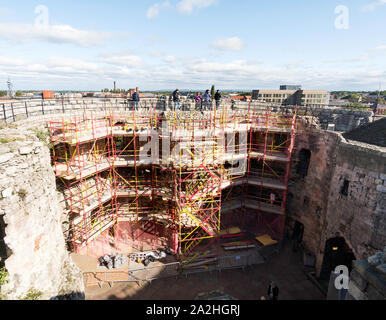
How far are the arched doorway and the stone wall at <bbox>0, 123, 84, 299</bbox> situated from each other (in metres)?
11.6

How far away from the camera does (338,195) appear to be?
12.1 m

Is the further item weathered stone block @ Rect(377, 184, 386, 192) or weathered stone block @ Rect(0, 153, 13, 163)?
weathered stone block @ Rect(377, 184, 386, 192)

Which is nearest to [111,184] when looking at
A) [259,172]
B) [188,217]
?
[188,217]

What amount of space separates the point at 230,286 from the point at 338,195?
22.6 feet

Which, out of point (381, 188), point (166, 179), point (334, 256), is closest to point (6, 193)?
point (166, 179)

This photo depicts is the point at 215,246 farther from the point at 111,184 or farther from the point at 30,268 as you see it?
the point at 30,268

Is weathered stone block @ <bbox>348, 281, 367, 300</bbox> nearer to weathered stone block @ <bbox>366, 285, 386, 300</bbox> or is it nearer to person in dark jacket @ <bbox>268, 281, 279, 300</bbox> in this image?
weathered stone block @ <bbox>366, 285, 386, 300</bbox>

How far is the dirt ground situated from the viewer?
468 inches

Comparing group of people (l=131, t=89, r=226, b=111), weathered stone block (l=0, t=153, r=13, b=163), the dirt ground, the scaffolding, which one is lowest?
the dirt ground

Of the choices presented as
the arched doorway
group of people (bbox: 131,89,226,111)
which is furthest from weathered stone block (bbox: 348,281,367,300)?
group of people (bbox: 131,89,226,111)

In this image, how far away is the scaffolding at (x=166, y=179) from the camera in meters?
12.5

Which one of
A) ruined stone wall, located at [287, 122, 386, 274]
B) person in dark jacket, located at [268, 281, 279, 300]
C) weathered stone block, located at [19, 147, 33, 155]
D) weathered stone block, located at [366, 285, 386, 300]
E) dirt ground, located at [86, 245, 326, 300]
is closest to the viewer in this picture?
weathered stone block, located at [366, 285, 386, 300]

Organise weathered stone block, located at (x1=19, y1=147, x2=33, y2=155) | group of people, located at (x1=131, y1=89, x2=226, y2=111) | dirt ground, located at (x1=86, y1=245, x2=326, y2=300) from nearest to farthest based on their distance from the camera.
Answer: weathered stone block, located at (x1=19, y1=147, x2=33, y2=155)
dirt ground, located at (x1=86, y1=245, x2=326, y2=300)
group of people, located at (x1=131, y1=89, x2=226, y2=111)

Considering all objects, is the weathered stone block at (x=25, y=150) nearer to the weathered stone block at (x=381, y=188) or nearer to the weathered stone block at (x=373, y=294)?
the weathered stone block at (x=373, y=294)
